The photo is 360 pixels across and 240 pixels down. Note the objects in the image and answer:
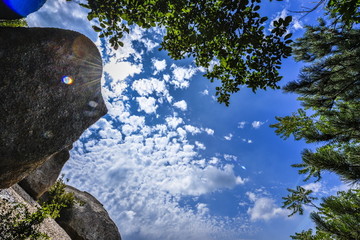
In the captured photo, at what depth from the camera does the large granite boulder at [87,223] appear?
10.5 m

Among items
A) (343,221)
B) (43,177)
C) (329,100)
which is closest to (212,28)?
(329,100)

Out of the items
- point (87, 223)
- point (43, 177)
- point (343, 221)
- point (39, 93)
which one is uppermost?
point (343, 221)

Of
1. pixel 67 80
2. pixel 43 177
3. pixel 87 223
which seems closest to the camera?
pixel 67 80

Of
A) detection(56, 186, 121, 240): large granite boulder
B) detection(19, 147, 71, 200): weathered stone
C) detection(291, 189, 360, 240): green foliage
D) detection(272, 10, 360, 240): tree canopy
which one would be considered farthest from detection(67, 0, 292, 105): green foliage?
detection(56, 186, 121, 240): large granite boulder

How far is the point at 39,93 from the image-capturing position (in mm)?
5066

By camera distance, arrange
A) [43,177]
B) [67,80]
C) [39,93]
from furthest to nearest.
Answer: [43,177], [67,80], [39,93]

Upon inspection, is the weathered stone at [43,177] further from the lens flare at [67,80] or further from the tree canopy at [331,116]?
the tree canopy at [331,116]

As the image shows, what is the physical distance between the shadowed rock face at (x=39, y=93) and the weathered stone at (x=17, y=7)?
0.43 meters

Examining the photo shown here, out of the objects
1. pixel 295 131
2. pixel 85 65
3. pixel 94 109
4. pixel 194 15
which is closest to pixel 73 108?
pixel 94 109

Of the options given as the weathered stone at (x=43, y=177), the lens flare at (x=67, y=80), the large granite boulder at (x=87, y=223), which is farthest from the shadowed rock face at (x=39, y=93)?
the large granite boulder at (x=87, y=223)

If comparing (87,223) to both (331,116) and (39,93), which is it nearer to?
(39,93)

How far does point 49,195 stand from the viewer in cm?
1132

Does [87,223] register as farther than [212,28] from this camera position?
Yes

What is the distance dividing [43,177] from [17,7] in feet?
30.0
